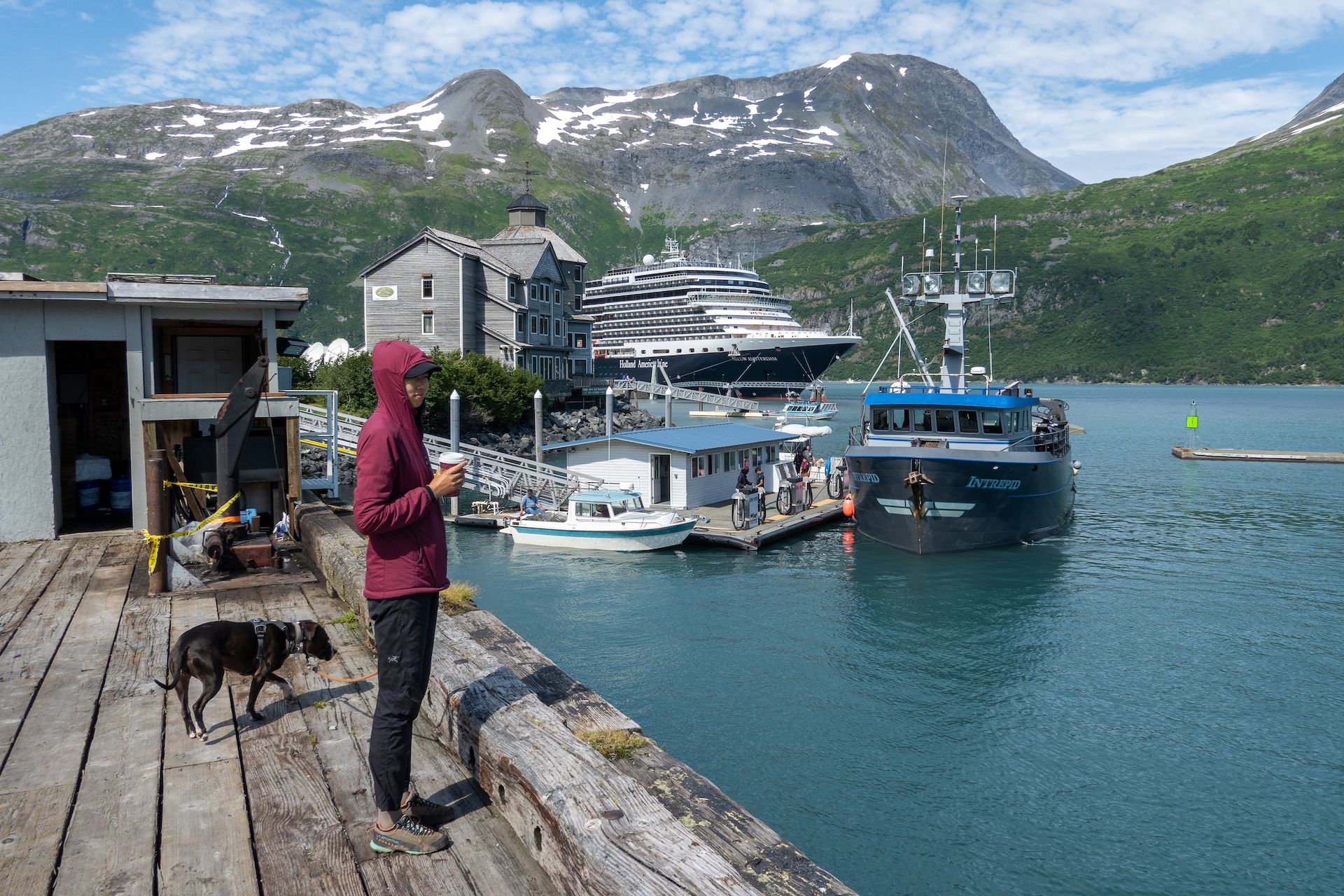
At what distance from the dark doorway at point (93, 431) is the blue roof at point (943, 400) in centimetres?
2190

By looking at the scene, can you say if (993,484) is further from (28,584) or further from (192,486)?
(28,584)

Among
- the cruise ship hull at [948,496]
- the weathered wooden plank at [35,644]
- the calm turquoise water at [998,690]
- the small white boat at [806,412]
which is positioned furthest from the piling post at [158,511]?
the small white boat at [806,412]

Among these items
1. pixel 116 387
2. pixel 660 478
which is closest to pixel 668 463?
pixel 660 478

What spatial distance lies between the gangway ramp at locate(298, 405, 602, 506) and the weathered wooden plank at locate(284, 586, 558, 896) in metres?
26.6

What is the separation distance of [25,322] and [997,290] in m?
32.1

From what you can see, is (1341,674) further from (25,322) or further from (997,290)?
(25,322)

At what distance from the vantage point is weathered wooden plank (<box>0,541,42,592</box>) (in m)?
9.33

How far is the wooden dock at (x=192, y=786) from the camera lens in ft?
12.8

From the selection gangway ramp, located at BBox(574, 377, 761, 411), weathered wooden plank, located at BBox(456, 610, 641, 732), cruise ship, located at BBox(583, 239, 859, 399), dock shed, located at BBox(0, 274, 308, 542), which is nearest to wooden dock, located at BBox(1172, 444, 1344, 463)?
gangway ramp, located at BBox(574, 377, 761, 411)

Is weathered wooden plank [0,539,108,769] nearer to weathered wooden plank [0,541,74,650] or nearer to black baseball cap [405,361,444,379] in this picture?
weathered wooden plank [0,541,74,650]

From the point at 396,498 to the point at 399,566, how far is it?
0.34 m

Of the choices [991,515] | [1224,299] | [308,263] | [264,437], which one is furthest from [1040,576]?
[1224,299]

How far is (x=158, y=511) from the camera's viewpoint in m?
8.39

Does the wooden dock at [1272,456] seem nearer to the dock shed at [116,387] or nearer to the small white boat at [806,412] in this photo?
the small white boat at [806,412]
